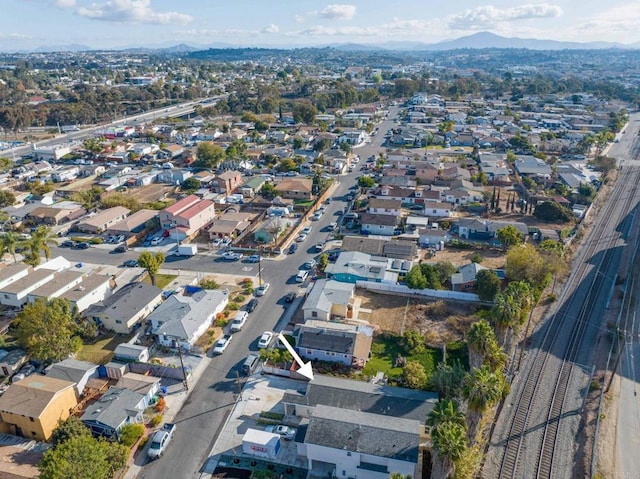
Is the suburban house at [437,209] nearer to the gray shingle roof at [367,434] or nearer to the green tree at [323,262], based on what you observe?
the green tree at [323,262]

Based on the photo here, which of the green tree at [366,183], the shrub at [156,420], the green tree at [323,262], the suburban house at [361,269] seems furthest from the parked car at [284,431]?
the green tree at [366,183]

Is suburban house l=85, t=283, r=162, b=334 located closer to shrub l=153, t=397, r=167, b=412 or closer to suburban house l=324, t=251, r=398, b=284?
shrub l=153, t=397, r=167, b=412

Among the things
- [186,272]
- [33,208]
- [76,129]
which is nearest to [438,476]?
[186,272]

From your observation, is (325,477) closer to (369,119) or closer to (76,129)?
(369,119)

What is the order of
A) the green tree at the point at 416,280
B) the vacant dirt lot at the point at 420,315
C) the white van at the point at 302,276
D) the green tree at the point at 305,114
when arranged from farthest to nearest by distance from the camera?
the green tree at the point at 305,114 < the white van at the point at 302,276 < the green tree at the point at 416,280 < the vacant dirt lot at the point at 420,315

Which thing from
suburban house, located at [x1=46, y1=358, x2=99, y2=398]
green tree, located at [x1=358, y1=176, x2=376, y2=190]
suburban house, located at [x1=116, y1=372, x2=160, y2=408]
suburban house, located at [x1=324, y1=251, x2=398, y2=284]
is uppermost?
green tree, located at [x1=358, y1=176, x2=376, y2=190]

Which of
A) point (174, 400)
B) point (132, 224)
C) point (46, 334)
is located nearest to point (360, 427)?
point (174, 400)

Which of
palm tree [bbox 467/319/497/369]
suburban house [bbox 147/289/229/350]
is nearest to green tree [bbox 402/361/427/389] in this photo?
palm tree [bbox 467/319/497/369]
